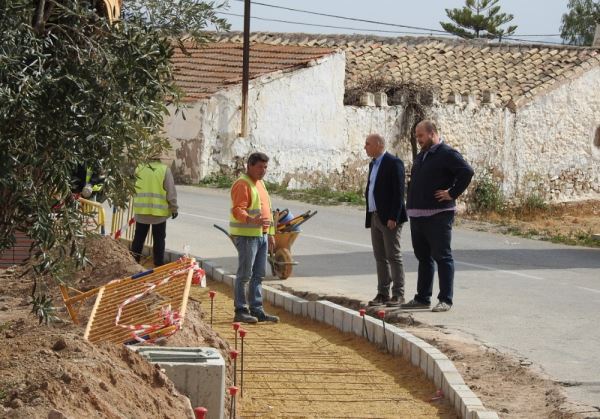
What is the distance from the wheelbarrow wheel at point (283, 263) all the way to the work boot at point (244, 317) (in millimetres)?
2445

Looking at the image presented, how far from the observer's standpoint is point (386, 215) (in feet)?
38.5

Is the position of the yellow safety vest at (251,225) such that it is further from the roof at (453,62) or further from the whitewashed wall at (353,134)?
the roof at (453,62)

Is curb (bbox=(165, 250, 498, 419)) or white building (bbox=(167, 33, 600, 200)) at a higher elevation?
white building (bbox=(167, 33, 600, 200))

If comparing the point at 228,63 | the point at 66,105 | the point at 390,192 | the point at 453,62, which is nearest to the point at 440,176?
the point at 390,192

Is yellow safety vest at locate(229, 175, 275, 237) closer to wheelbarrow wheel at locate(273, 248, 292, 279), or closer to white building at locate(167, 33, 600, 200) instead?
wheelbarrow wheel at locate(273, 248, 292, 279)

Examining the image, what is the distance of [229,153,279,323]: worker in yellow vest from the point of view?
11.4 metres

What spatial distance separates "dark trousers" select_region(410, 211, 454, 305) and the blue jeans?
1.55 meters

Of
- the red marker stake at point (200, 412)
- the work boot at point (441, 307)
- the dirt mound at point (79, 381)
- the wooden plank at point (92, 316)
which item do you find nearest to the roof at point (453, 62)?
the work boot at point (441, 307)

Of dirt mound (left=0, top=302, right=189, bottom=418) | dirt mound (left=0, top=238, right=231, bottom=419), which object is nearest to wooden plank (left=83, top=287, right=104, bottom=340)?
dirt mound (left=0, top=238, right=231, bottom=419)

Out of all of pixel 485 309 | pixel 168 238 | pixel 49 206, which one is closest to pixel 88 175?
pixel 49 206

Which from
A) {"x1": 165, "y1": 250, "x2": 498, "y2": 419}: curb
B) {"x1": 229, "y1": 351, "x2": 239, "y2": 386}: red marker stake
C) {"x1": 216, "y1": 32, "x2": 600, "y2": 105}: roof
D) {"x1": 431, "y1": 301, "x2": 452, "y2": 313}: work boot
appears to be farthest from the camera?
{"x1": 216, "y1": 32, "x2": 600, "y2": 105}: roof

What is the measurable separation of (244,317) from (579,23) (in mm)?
61046

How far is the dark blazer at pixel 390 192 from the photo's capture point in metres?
11.7

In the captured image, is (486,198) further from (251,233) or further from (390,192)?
(251,233)
